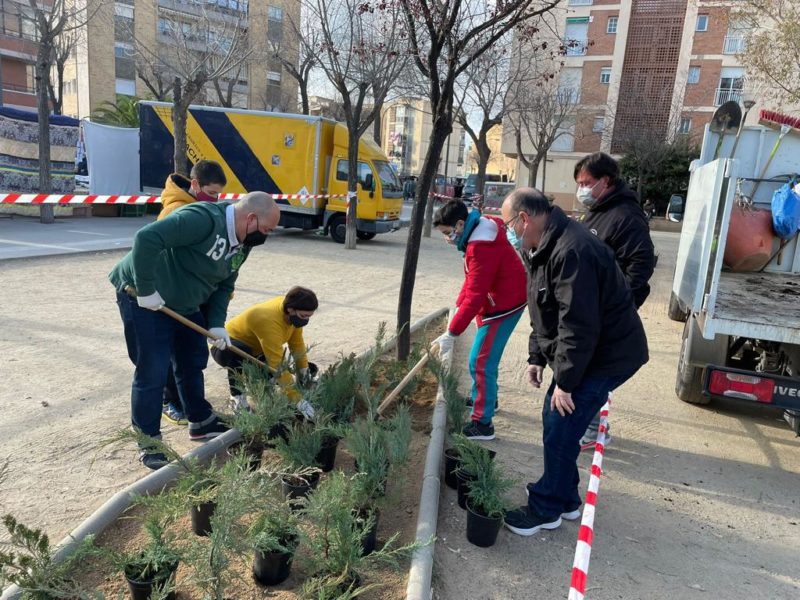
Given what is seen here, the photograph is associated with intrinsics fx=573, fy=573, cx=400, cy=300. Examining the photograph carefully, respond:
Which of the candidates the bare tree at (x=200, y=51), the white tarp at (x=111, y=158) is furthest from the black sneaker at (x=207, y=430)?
the white tarp at (x=111, y=158)

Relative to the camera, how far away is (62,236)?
12086 millimetres

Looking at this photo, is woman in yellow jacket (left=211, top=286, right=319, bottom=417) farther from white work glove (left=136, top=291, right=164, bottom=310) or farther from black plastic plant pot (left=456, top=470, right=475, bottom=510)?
black plastic plant pot (left=456, top=470, right=475, bottom=510)

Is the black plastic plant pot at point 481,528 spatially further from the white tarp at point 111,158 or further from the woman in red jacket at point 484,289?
the white tarp at point 111,158

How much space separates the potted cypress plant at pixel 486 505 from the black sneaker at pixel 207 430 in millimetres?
1754

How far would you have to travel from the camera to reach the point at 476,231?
3.65m

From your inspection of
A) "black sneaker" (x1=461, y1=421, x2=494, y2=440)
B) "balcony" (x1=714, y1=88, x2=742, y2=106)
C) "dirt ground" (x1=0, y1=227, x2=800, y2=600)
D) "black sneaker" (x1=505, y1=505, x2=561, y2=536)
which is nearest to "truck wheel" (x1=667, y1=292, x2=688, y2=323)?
"dirt ground" (x1=0, y1=227, x2=800, y2=600)

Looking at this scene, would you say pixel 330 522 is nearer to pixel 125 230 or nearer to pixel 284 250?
pixel 284 250

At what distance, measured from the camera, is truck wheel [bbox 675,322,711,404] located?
473 centimetres

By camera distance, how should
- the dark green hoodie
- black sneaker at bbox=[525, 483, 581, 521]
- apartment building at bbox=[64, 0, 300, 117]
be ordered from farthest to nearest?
apartment building at bbox=[64, 0, 300, 117]
black sneaker at bbox=[525, 483, 581, 521]
the dark green hoodie

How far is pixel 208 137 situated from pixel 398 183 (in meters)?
5.10

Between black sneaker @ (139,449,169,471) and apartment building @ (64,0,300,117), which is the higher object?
apartment building @ (64,0,300,117)

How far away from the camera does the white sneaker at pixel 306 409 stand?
3400 millimetres

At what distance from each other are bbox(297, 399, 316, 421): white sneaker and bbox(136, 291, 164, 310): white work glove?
985 millimetres

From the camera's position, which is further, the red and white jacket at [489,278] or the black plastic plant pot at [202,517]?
the red and white jacket at [489,278]
